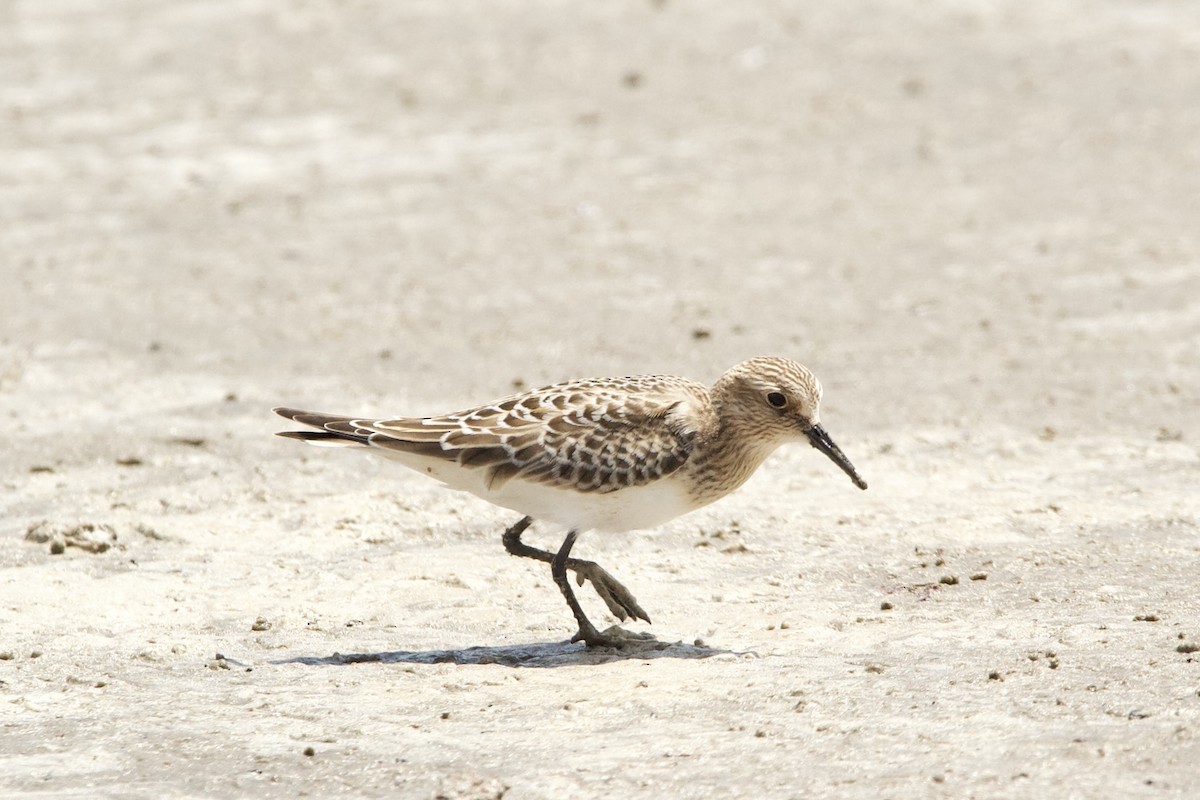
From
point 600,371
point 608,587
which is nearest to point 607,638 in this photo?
point 608,587

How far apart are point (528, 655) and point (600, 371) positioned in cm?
408

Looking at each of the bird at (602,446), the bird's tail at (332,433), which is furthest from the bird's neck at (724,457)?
the bird's tail at (332,433)

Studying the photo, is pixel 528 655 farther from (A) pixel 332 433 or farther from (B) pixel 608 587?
(A) pixel 332 433

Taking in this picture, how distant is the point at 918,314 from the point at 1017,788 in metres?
6.99

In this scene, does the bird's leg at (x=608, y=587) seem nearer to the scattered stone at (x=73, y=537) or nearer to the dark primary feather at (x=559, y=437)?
the dark primary feather at (x=559, y=437)

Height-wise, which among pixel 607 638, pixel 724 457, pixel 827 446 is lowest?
pixel 607 638

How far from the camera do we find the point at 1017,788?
575 cm

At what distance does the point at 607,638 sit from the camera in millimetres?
7520

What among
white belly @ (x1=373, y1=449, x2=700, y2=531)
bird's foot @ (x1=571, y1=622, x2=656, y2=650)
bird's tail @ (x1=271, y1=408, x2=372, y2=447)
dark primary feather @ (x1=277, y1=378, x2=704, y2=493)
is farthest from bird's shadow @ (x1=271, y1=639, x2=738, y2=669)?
bird's tail @ (x1=271, y1=408, x2=372, y2=447)

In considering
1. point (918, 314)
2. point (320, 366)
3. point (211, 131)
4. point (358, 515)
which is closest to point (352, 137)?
point (211, 131)

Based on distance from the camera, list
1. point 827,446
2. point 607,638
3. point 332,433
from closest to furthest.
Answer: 1. point 607,638
2. point 332,433
3. point 827,446

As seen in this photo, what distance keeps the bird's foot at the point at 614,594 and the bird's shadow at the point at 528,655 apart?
192mm

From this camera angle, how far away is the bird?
302 inches

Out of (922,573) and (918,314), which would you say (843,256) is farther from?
(922,573)
